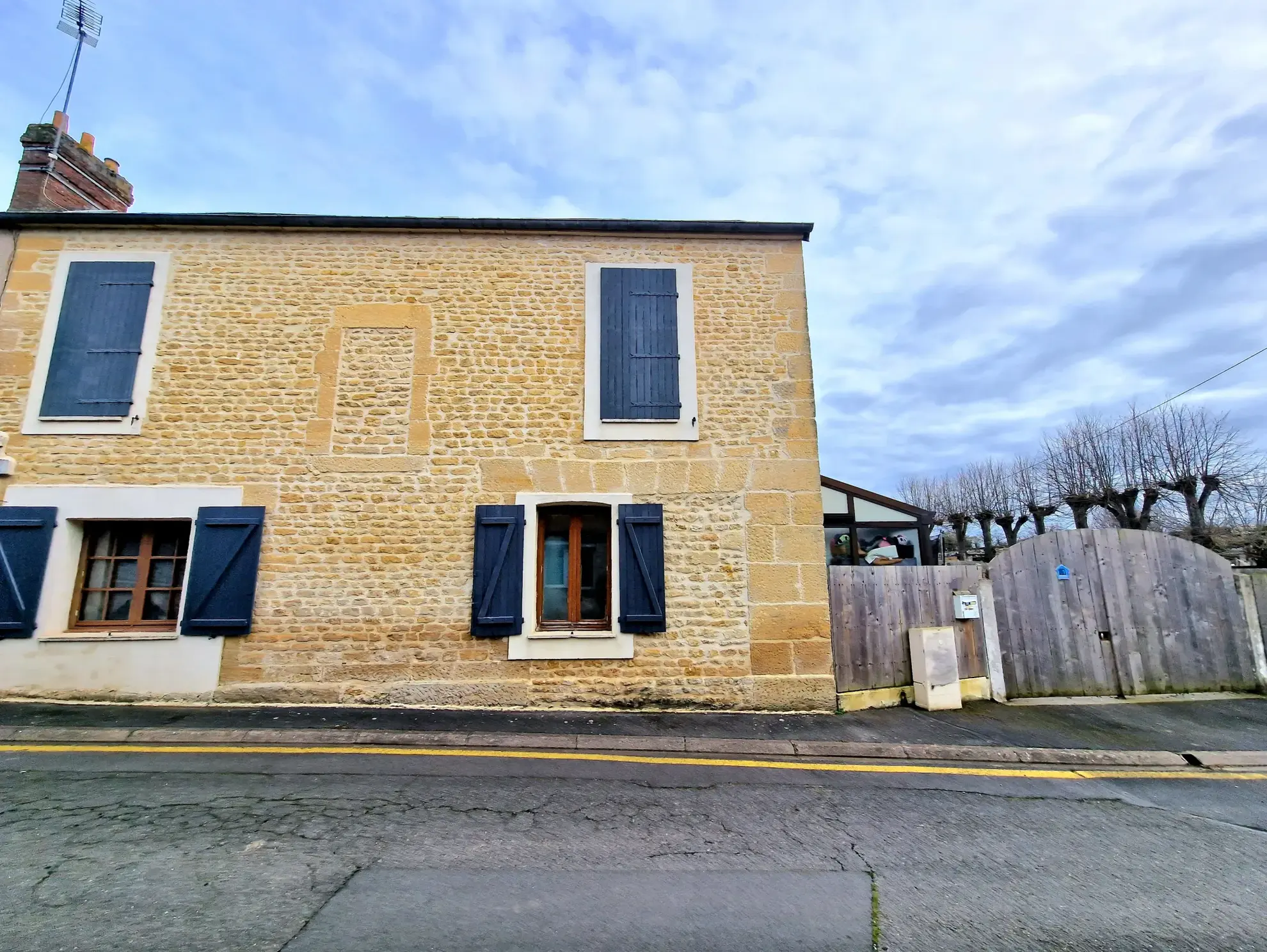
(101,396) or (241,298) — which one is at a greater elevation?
(241,298)

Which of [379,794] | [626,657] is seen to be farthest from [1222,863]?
[379,794]

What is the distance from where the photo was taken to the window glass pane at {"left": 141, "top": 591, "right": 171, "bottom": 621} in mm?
7066

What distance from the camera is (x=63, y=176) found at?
27.6ft

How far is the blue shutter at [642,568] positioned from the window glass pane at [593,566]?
359 millimetres

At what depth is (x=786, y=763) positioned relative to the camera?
17.1ft

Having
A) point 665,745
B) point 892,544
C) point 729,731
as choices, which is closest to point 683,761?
point 665,745

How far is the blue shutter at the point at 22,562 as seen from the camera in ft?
21.7

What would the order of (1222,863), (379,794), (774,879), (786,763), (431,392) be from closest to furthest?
(774,879) < (1222,863) < (379,794) < (786,763) < (431,392)

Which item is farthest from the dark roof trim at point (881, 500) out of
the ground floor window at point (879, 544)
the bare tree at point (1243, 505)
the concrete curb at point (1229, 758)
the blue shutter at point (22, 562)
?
the blue shutter at point (22, 562)

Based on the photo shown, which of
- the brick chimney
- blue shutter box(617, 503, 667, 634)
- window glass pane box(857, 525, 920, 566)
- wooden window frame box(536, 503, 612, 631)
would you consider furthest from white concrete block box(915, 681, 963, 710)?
the brick chimney

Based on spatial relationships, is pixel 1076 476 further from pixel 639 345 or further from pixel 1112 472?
pixel 639 345

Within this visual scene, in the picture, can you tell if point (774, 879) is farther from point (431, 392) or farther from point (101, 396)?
point (101, 396)

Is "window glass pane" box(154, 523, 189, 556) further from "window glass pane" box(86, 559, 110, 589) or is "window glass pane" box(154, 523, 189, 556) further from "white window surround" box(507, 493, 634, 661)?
"white window surround" box(507, 493, 634, 661)

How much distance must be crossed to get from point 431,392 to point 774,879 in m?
6.25
